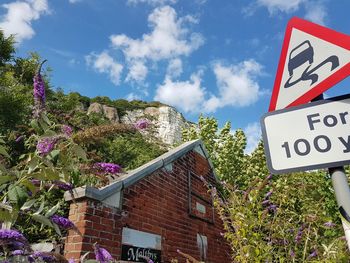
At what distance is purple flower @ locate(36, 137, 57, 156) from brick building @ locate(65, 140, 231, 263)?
116 centimetres

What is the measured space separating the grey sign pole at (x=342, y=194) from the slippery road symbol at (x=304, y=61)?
51 centimetres

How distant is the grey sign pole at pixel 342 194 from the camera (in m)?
1.55

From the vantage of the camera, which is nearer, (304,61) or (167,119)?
Result: (304,61)

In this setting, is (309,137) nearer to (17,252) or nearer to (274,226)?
(17,252)

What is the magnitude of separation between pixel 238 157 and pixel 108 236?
13181mm

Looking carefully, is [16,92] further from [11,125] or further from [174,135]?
[174,135]

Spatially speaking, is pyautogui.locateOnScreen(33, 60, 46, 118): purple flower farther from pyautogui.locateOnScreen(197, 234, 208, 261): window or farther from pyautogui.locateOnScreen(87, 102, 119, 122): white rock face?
pyautogui.locateOnScreen(87, 102, 119, 122): white rock face

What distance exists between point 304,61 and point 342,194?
776 mm

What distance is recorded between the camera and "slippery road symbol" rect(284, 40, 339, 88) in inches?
73.9

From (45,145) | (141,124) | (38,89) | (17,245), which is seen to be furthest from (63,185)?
(141,124)

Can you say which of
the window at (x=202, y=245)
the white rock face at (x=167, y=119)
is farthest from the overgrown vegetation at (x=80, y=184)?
the white rock face at (x=167, y=119)

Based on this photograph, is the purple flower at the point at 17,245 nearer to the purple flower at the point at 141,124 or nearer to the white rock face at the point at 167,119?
the purple flower at the point at 141,124

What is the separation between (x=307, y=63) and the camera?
1.96m

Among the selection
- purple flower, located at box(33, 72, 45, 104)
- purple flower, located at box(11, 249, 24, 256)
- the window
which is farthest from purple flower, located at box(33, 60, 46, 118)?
the window
